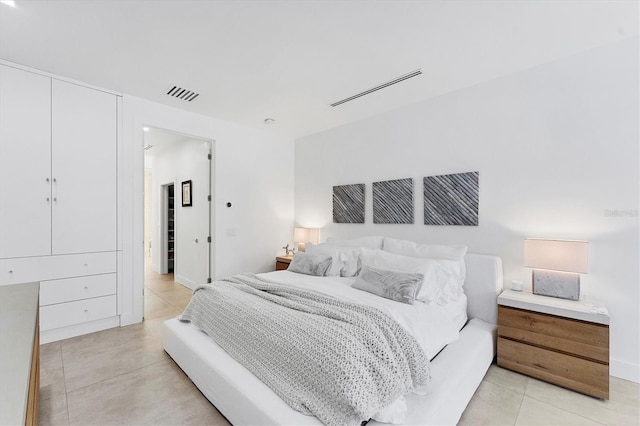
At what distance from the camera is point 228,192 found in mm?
4227

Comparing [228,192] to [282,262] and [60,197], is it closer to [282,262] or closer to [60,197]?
[282,262]

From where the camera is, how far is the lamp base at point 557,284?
7.70 feet

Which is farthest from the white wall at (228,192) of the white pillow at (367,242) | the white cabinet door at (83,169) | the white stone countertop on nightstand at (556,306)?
the white stone countertop on nightstand at (556,306)

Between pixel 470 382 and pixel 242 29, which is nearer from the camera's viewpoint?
pixel 470 382

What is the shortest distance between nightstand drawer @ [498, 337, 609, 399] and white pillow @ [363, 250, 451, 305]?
1.99ft

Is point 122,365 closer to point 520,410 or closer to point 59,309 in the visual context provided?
point 59,309

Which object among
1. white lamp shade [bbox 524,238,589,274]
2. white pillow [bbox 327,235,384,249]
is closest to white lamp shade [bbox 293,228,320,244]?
white pillow [bbox 327,235,384,249]

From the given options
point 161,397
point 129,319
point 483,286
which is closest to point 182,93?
point 129,319

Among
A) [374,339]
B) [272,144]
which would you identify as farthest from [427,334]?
[272,144]

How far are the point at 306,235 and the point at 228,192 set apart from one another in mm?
1349

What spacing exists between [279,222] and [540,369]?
3.72 metres

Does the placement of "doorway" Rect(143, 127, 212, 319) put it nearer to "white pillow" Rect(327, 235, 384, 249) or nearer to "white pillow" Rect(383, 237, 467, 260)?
"white pillow" Rect(327, 235, 384, 249)

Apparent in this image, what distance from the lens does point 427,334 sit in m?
2.00

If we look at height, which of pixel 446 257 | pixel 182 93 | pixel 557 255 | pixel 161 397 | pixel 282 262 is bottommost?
pixel 161 397
